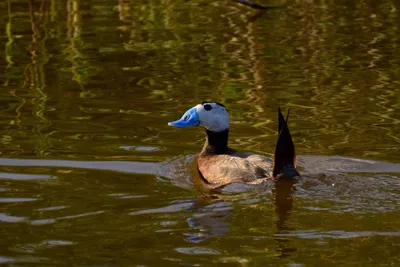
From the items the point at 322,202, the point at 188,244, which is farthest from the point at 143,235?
the point at 322,202

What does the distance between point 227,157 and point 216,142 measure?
39 centimetres

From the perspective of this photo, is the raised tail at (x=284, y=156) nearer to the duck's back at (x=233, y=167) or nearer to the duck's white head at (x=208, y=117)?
the duck's back at (x=233, y=167)

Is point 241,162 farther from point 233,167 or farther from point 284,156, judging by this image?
point 284,156

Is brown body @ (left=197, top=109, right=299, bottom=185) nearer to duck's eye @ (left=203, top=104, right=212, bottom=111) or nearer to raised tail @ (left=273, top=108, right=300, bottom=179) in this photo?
raised tail @ (left=273, top=108, right=300, bottom=179)

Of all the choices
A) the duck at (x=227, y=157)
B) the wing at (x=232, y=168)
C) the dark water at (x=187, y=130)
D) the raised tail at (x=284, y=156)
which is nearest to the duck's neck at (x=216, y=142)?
the duck at (x=227, y=157)

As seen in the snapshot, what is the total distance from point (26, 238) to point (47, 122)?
148 inches

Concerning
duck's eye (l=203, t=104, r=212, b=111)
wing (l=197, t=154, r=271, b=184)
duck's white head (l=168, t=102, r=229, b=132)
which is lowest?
wing (l=197, t=154, r=271, b=184)

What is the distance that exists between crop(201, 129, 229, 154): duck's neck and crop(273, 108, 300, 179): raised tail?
1.24 metres

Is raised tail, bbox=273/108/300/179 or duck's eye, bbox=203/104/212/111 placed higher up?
duck's eye, bbox=203/104/212/111

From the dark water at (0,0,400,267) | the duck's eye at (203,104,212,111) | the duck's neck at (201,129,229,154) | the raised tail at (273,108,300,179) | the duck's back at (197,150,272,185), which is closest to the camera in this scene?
the dark water at (0,0,400,267)

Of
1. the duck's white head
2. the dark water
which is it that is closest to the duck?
the duck's white head

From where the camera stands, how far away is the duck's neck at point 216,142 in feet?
34.4

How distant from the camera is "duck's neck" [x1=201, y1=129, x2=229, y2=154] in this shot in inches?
413

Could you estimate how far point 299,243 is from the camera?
7434 millimetres
